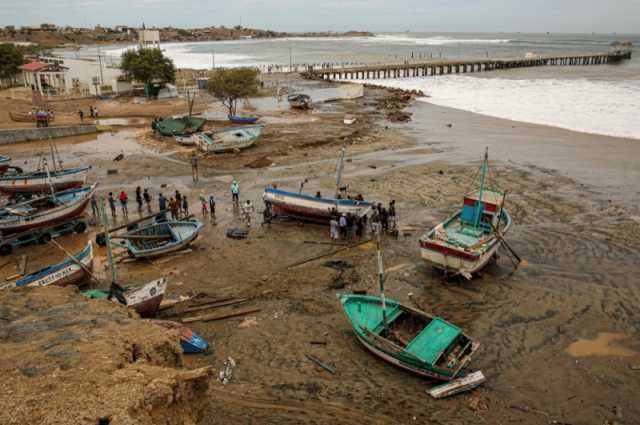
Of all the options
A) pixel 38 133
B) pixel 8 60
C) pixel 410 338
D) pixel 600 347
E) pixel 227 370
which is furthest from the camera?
pixel 8 60

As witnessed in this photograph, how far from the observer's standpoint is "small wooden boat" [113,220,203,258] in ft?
56.3

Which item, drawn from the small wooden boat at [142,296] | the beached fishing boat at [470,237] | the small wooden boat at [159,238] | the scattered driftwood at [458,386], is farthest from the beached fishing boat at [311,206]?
the scattered driftwood at [458,386]

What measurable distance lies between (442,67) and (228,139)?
234 ft

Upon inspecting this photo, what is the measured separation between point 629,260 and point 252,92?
3655cm

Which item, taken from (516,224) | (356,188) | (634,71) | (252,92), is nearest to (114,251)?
(356,188)

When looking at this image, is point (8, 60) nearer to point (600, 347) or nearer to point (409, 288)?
point (409, 288)

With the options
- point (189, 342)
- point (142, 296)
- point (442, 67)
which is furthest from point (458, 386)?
point (442, 67)

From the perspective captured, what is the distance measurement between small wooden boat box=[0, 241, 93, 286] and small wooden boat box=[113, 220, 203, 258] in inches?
78.4

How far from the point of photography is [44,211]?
Answer: 19438 millimetres

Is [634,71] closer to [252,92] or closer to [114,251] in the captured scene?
[252,92]

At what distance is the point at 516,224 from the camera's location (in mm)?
20031

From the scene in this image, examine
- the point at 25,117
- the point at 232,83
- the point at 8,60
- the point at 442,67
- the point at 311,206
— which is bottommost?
the point at 311,206

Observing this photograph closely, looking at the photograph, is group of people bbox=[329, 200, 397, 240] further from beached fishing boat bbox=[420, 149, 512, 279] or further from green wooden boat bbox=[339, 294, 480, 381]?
green wooden boat bbox=[339, 294, 480, 381]

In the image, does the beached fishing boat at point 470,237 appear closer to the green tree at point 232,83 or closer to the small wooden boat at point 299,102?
the green tree at point 232,83
